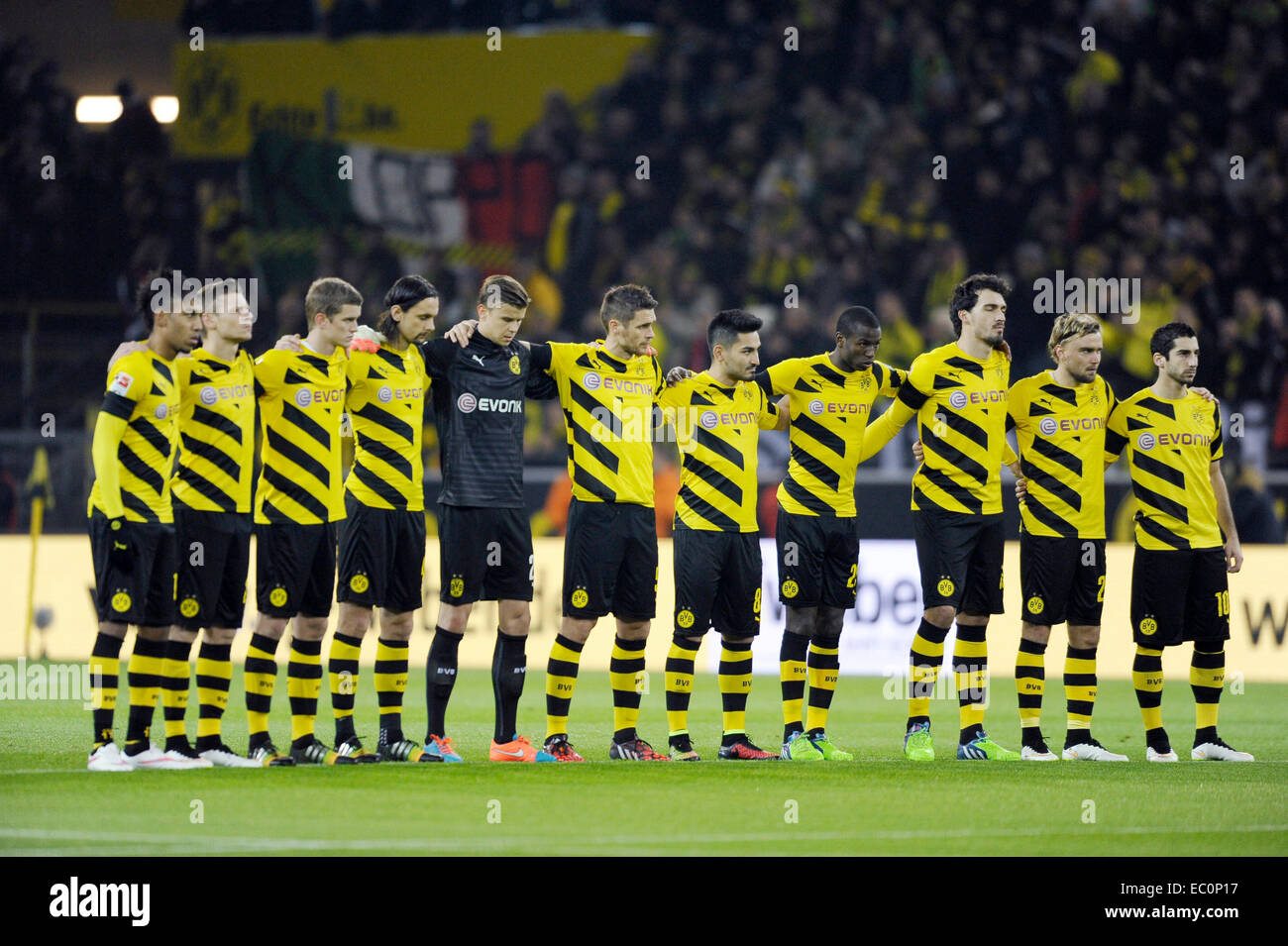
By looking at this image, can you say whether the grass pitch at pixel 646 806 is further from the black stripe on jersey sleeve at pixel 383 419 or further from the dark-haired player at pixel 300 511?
the black stripe on jersey sleeve at pixel 383 419

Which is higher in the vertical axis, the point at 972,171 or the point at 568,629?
the point at 972,171

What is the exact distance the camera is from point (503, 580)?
8672 millimetres

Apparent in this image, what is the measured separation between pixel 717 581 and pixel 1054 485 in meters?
1.89

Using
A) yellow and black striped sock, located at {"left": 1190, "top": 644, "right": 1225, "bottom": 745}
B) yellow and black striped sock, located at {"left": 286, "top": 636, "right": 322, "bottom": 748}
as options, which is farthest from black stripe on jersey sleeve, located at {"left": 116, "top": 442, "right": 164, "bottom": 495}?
yellow and black striped sock, located at {"left": 1190, "top": 644, "right": 1225, "bottom": 745}

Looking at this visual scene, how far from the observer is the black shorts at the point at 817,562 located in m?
9.07

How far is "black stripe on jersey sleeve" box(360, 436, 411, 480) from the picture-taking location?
8664 mm

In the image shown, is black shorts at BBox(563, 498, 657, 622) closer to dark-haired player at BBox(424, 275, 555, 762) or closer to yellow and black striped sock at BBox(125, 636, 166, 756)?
dark-haired player at BBox(424, 275, 555, 762)

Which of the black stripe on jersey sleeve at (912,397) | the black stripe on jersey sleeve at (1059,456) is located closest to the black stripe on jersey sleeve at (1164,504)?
the black stripe on jersey sleeve at (1059,456)

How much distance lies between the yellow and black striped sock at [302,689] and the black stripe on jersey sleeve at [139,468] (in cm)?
99

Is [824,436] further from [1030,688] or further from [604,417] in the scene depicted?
[1030,688]

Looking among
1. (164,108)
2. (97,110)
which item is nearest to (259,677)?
(97,110)

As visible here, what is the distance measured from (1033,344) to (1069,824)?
10640 mm
